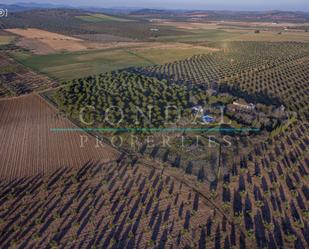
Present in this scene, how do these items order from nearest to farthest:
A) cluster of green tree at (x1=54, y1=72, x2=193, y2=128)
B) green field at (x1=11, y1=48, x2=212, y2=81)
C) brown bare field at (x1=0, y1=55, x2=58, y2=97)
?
cluster of green tree at (x1=54, y1=72, x2=193, y2=128) < brown bare field at (x1=0, y1=55, x2=58, y2=97) < green field at (x1=11, y1=48, x2=212, y2=81)

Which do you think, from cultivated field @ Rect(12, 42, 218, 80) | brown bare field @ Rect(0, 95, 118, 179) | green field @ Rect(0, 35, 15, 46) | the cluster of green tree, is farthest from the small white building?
green field @ Rect(0, 35, 15, 46)

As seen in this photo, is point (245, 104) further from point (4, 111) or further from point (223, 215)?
point (4, 111)

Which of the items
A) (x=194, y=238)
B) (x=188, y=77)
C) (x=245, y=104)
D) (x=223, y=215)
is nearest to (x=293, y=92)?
(x=245, y=104)

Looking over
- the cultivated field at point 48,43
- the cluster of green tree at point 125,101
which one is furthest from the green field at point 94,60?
the cluster of green tree at point 125,101

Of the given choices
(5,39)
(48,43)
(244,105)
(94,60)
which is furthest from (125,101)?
(5,39)

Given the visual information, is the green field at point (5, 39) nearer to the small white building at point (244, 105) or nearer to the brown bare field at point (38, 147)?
the brown bare field at point (38, 147)

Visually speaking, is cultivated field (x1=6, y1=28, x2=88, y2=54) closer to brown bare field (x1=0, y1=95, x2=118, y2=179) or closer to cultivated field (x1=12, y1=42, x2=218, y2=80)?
cultivated field (x1=12, y1=42, x2=218, y2=80)


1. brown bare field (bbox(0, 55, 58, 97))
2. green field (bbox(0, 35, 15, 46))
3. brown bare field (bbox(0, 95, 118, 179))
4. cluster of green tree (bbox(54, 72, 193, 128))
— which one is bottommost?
brown bare field (bbox(0, 95, 118, 179))
